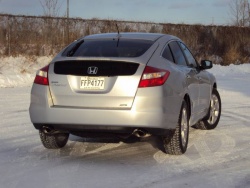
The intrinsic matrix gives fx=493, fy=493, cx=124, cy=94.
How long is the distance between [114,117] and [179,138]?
1.05m

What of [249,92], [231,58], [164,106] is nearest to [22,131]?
[164,106]

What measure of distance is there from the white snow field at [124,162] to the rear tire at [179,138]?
10cm

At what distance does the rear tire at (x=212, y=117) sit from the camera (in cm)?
848

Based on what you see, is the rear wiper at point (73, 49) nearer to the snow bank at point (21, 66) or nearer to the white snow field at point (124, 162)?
the white snow field at point (124, 162)

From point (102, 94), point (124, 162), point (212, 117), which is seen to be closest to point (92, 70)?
point (102, 94)

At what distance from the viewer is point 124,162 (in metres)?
6.04

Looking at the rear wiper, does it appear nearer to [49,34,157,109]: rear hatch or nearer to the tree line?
[49,34,157,109]: rear hatch

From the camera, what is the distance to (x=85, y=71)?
5.85 meters

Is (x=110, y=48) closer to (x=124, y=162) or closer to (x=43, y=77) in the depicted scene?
(x=43, y=77)

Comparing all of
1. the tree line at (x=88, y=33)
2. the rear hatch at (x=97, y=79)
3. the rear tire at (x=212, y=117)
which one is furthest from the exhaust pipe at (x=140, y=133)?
the tree line at (x=88, y=33)

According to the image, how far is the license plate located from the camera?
18.9ft

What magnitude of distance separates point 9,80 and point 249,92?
8107 mm

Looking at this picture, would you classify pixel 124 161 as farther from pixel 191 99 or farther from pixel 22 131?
pixel 22 131

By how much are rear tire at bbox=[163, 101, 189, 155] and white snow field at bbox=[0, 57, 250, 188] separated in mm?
98
